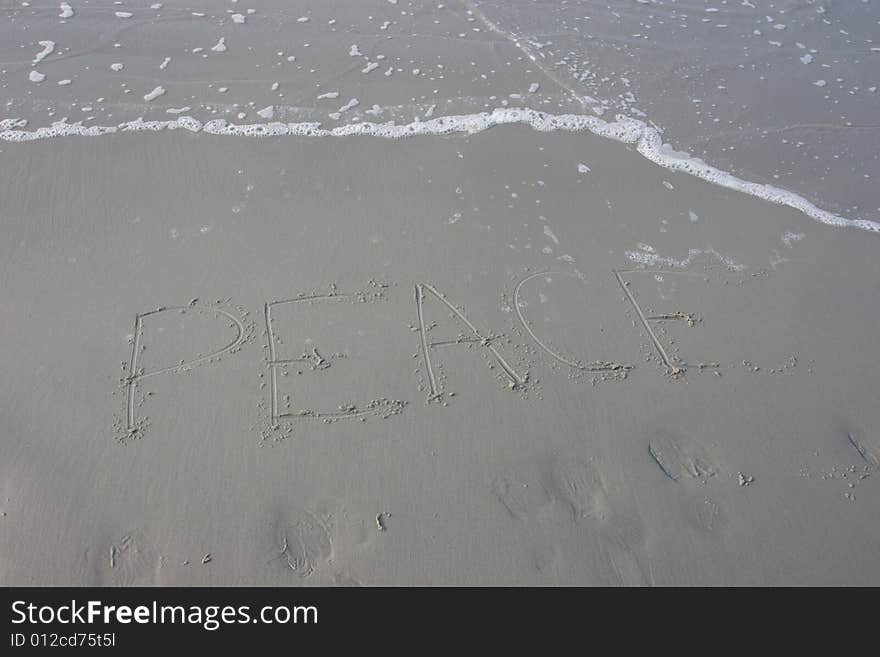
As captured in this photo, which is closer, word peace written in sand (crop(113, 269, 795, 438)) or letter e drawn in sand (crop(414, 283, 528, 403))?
word peace written in sand (crop(113, 269, 795, 438))

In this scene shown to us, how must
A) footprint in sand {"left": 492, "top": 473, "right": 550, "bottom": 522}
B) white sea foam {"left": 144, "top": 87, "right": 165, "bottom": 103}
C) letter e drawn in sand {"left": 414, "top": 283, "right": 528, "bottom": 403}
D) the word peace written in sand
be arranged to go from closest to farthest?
1. footprint in sand {"left": 492, "top": 473, "right": 550, "bottom": 522}
2. the word peace written in sand
3. letter e drawn in sand {"left": 414, "top": 283, "right": 528, "bottom": 403}
4. white sea foam {"left": 144, "top": 87, "right": 165, "bottom": 103}

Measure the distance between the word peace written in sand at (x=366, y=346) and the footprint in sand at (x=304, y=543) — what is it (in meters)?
0.62

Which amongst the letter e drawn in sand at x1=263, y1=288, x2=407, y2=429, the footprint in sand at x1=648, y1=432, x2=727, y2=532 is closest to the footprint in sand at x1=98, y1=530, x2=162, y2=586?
the letter e drawn in sand at x1=263, y1=288, x2=407, y2=429

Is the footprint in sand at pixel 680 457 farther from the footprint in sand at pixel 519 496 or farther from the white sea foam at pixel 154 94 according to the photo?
the white sea foam at pixel 154 94

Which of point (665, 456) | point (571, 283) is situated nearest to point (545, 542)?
point (665, 456)

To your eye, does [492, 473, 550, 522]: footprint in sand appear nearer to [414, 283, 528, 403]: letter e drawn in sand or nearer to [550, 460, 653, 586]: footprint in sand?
[550, 460, 653, 586]: footprint in sand

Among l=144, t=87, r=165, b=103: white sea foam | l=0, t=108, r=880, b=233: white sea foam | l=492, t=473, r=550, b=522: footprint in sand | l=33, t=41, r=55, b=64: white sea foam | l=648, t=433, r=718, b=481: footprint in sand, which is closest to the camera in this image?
l=492, t=473, r=550, b=522: footprint in sand

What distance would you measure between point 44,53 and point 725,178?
6.69m

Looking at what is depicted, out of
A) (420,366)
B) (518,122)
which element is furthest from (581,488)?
(518,122)

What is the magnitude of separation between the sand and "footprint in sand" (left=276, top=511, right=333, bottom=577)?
0.05 feet

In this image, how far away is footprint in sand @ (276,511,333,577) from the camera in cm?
349

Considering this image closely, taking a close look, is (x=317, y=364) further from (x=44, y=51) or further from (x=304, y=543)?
(x=44, y=51)

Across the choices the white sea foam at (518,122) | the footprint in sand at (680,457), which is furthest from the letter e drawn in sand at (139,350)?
the footprint in sand at (680,457)
